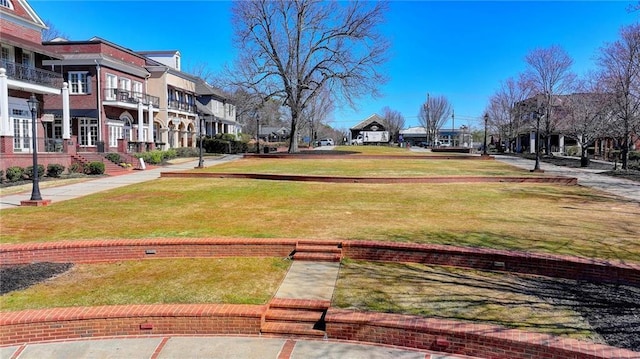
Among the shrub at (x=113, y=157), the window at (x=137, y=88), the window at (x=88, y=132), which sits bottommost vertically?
the shrub at (x=113, y=157)

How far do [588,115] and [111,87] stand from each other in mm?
37742

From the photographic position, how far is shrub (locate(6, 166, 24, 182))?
2173 centimetres

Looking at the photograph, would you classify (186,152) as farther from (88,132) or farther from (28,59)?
(28,59)

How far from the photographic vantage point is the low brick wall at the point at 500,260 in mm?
7098

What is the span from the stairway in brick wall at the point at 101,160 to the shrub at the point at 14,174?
5.24 m

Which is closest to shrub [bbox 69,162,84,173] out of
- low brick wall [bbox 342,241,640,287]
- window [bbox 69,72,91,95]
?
window [bbox 69,72,91,95]

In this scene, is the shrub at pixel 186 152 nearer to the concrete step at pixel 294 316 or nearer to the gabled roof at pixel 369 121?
the concrete step at pixel 294 316

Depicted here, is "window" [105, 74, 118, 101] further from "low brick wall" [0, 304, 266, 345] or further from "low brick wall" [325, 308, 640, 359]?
"low brick wall" [325, 308, 640, 359]

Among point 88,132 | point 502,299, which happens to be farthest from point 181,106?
point 502,299

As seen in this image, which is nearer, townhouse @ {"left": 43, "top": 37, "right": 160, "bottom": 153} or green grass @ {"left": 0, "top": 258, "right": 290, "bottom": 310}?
green grass @ {"left": 0, "top": 258, "right": 290, "bottom": 310}

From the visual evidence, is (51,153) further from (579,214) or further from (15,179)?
(579,214)

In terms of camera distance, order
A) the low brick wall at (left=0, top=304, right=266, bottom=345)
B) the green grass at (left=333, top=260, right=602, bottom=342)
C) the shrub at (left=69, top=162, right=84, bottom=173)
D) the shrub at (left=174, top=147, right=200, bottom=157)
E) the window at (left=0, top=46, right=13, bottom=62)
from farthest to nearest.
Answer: the shrub at (left=174, top=147, right=200, bottom=157) → the window at (left=0, top=46, right=13, bottom=62) → the shrub at (left=69, top=162, right=84, bottom=173) → the low brick wall at (left=0, top=304, right=266, bottom=345) → the green grass at (left=333, top=260, right=602, bottom=342)

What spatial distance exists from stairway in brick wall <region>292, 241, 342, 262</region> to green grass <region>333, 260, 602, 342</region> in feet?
1.30

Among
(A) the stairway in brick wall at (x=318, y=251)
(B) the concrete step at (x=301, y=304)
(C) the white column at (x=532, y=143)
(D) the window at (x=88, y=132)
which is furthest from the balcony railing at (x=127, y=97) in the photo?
(C) the white column at (x=532, y=143)
